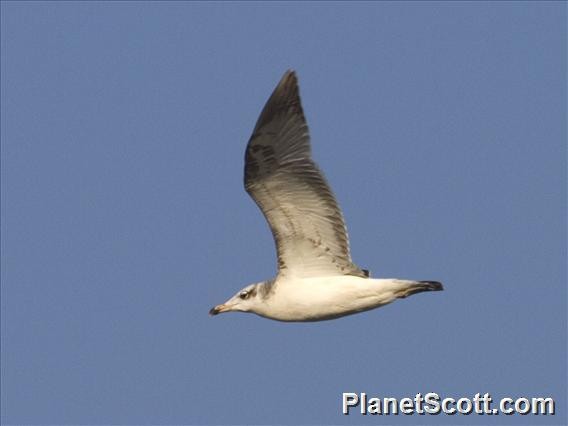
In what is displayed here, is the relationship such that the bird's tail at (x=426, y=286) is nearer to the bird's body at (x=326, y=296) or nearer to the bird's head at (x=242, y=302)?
the bird's body at (x=326, y=296)

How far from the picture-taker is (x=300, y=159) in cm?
1892

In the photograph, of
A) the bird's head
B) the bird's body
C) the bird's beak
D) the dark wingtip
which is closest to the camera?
the dark wingtip

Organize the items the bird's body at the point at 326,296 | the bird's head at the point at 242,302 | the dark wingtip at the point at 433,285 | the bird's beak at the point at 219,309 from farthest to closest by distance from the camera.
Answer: the bird's beak at the point at 219,309
the bird's head at the point at 242,302
the bird's body at the point at 326,296
the dark wingtip at the point at 433,285

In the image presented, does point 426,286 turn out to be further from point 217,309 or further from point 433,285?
point 217,309

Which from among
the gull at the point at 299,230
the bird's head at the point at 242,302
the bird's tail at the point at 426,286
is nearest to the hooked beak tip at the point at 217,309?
the bird's head at the point at 242,302

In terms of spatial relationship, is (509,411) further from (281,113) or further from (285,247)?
(281,113)

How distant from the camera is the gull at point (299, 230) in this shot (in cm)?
1884

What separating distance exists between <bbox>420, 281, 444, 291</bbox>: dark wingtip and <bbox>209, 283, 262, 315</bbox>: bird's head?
2.52 m

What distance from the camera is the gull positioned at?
18844 millimetres

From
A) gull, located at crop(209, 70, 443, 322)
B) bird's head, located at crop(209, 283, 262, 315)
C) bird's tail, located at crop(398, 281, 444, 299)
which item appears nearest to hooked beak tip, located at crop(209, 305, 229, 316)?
bird's head, located at crop(209, 283, 262, 315)

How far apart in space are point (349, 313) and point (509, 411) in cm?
294

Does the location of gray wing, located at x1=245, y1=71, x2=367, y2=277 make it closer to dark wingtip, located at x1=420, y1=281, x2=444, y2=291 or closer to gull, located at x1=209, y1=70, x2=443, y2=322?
gull, located at x1=209, y1=70, x2=443, y2=322

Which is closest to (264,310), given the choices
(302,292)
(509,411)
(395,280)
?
(302,292)

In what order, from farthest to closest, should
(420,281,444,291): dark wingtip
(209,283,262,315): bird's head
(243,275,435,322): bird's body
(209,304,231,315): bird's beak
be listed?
(209,304,231,315): bird's beak
(209,283,262,315): bird's head
(243,275,435,322): bird's body
(420,281,444,291): dark wingtip
